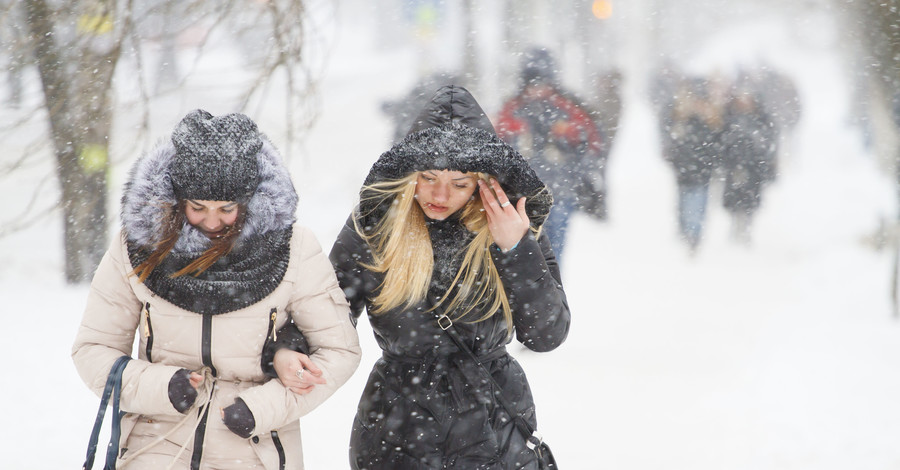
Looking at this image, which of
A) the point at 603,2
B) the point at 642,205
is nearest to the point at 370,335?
the point at 642,205

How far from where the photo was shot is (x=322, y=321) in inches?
81.0

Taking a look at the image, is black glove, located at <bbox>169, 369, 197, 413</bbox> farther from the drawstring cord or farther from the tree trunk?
the tree trunk

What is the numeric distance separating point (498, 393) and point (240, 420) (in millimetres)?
680

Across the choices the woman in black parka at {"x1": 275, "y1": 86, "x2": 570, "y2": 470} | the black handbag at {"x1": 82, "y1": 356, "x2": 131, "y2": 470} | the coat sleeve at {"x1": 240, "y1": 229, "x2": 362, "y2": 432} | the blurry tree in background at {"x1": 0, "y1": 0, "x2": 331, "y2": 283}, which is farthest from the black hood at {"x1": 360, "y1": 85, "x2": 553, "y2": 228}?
the blurry tree in background at {"x1": 0, "y1": 0, "x2": 331, "y2": 283}

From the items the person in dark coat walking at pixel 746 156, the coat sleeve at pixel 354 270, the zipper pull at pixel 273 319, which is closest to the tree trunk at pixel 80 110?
the coat sleeve at pixel 354 270

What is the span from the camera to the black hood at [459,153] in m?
2.15

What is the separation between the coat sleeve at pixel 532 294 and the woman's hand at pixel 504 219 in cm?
3

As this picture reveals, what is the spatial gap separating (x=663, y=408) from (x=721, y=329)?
5.57ft

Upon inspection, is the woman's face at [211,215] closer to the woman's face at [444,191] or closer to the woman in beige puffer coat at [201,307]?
the woman in beige puffer coat at [201,307]

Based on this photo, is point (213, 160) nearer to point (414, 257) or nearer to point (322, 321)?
point (322, 321)

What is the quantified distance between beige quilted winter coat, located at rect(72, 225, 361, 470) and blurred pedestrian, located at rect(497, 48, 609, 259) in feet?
12.4

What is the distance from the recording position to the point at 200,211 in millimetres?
1971

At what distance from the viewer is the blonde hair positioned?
2.19m

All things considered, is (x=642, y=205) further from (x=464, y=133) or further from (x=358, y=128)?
(x=464, y=133)
